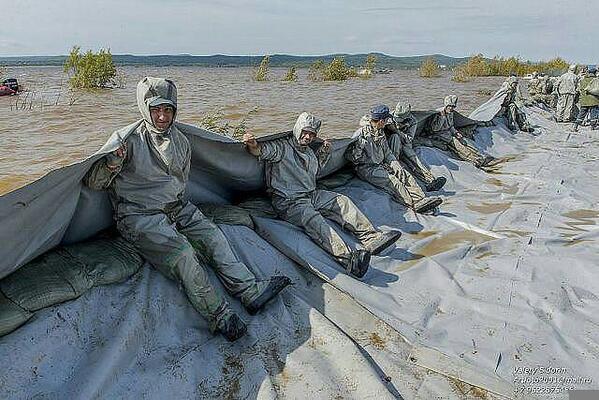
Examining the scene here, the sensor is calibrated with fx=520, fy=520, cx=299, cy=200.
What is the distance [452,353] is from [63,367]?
6.56 ft

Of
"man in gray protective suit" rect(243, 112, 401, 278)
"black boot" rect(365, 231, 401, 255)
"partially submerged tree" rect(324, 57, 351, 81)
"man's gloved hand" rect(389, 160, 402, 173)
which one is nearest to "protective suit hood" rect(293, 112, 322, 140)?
"man in gray protective suit" rect(243, 112, 401, 278)

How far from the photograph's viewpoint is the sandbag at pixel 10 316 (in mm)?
2388

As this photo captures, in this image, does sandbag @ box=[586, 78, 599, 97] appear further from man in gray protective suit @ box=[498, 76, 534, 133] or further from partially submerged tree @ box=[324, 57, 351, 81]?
partially submerged tree @ box=[324, 57, 351, 81]

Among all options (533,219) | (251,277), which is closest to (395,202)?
(533,219)

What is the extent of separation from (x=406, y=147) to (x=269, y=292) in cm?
370

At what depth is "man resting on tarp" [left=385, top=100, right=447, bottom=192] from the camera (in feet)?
19.9

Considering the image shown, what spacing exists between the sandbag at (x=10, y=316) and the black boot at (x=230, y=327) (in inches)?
37.2

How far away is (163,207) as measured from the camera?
120 inches

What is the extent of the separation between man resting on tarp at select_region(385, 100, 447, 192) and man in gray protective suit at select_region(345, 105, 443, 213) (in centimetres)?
47

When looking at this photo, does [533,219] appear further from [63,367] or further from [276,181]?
[63,367]

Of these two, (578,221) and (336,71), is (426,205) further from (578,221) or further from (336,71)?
(336,71)

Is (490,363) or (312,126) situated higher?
(312,126)

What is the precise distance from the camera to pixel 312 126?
4.08m

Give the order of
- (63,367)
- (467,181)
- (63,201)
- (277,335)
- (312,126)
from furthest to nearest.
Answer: (467,181) < (312,126) < (277,335) < (63,201) < (63,367)
